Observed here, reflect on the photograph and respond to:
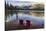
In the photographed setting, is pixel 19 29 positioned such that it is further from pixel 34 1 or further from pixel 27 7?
pixel 34 1

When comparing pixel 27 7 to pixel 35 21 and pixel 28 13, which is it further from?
pixel 35 21

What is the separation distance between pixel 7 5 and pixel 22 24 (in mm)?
335

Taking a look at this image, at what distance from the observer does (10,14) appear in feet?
3.82

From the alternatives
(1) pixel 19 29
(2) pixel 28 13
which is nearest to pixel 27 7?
(2) pixel 28 13

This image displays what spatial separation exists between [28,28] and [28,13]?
0.69 ft

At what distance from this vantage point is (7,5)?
1.16m

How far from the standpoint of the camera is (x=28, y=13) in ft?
3.87

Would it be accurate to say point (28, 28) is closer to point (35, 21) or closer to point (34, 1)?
point (35, 21)

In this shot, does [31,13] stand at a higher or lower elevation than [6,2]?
lower

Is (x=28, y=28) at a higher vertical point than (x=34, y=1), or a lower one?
lower

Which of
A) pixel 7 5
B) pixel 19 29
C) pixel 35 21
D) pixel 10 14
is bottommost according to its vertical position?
pixel 19 29

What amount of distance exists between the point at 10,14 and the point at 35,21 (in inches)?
14.3
